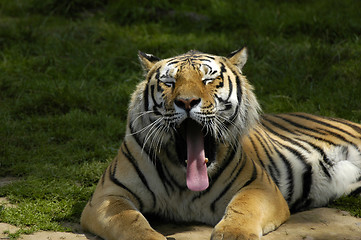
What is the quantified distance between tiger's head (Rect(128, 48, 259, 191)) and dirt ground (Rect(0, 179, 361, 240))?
0.44 meters

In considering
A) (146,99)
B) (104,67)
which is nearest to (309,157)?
(146,99)

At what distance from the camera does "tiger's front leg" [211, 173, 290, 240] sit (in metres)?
3.00

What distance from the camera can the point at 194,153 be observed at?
330 cm

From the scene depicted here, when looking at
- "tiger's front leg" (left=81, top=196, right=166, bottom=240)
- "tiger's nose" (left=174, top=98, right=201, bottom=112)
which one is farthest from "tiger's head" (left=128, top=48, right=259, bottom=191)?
"tiger's front leg" (left=81, top=196, right=166, bottom=240)

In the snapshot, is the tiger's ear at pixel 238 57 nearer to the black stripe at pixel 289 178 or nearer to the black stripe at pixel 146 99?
the black stripe at pixel 146 99

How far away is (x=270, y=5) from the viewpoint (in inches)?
341

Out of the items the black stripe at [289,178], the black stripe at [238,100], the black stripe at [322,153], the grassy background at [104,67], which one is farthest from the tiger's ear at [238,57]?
the grassy background at [104,67]

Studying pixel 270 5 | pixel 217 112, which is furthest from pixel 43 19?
pixel 217 112

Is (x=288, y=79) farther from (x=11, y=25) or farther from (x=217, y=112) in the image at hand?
(x=11, y=25)

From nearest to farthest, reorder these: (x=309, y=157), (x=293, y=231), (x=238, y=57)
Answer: (x=293, y=231) < (x=238, y=57) < (x=309, y=157)

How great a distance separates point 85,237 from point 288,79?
3725 millimetres

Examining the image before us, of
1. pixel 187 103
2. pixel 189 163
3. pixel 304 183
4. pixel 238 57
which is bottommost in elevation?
pixel 304 183

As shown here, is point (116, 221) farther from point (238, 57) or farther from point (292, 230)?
point (238, 57)

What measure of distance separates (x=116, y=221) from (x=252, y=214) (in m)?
0.79
